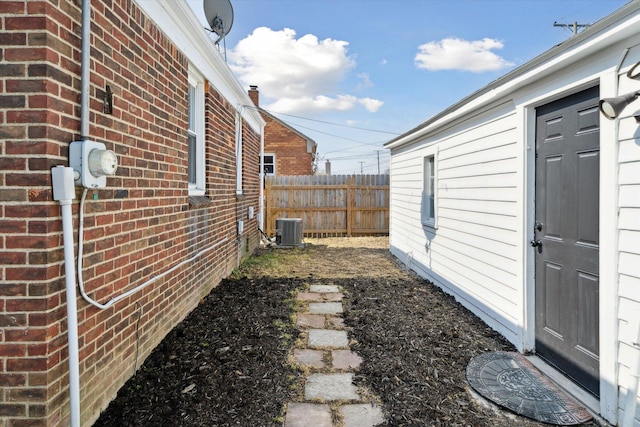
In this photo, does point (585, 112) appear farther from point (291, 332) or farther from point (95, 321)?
point (95, 321)

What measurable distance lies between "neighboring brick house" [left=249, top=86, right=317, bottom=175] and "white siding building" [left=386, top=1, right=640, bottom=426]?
40.1 feet

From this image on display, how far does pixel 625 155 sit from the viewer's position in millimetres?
2326

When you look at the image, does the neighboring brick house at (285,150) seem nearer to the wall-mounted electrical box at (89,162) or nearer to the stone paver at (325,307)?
the stone paver at (325,307)

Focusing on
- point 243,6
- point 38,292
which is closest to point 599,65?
point 38,292

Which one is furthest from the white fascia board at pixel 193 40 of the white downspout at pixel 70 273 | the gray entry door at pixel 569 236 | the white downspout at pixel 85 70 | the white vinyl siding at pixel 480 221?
the gray entry door at pixel 569 236

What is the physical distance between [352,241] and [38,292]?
9.64 metres

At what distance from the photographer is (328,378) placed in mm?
2908

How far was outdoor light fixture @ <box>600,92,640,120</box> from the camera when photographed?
7.37 feet

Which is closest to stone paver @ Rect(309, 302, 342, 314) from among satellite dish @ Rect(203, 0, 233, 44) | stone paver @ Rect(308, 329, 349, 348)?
stone paver @ Rect(308, 329, 349, 348)

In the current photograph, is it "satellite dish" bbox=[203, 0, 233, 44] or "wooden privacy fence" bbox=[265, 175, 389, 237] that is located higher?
"satellite dish" bbox=[203, 0, 233, 44]

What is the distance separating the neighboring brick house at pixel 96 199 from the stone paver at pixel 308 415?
3.93ft

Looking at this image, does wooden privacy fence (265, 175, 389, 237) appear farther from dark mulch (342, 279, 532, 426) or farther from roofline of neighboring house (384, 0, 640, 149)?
roofline of neighboring house (384, 0, 640, 149)

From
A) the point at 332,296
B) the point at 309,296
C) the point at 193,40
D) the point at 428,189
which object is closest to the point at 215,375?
the point at 309,296

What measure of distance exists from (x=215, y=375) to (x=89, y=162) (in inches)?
70.7
